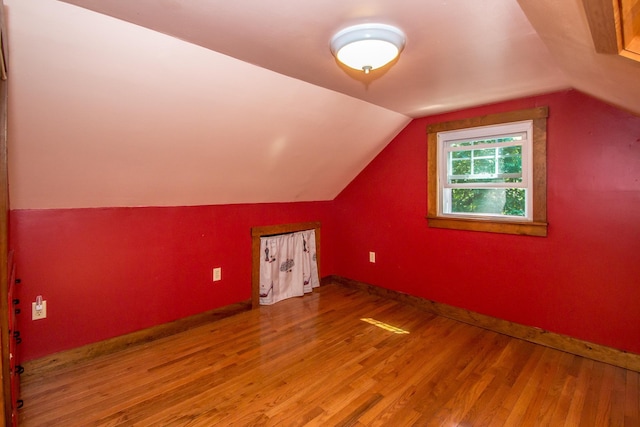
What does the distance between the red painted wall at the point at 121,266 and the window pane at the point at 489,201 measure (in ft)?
7.00

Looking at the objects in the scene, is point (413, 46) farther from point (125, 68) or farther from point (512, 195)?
point (512, 195)

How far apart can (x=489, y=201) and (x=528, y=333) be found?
3.80 feet

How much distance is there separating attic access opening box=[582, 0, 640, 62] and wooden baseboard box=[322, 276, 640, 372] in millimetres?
2235

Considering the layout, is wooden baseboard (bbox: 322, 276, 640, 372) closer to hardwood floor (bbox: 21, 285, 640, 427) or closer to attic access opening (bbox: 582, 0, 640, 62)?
hardwood floor (bbox: 21, 285, 640, 427)

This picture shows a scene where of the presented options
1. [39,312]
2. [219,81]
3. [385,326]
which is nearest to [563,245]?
[385,326]

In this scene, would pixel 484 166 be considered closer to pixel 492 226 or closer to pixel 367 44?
pixel 492 226

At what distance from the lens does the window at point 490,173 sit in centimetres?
253

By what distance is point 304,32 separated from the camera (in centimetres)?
154

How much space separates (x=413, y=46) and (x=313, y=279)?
2.91 meters

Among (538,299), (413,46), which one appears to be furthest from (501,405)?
(413,46)

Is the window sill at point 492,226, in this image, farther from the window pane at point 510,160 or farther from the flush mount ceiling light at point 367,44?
the flush mount ceiling light at point 367,44

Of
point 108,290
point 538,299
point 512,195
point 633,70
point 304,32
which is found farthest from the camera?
point 512,195

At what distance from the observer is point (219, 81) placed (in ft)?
6.24

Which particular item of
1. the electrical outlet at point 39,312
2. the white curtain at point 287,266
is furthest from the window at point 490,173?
the electrical outlet at point 39,312
